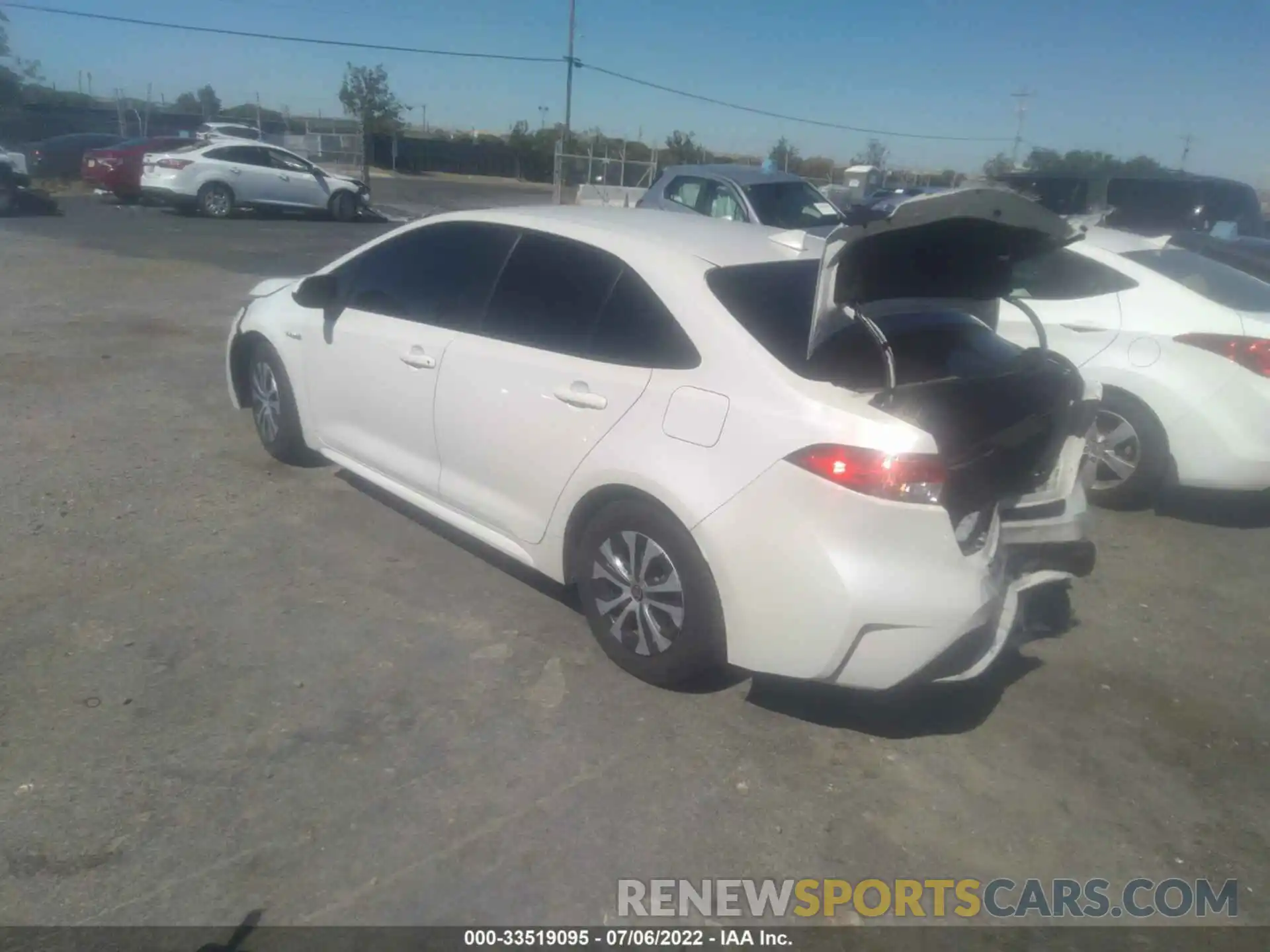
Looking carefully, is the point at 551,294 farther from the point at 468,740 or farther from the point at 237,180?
the point at 237,180

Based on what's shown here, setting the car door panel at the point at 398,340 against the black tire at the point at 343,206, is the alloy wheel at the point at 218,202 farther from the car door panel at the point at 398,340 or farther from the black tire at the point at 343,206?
the car door panel at the point at 398,340

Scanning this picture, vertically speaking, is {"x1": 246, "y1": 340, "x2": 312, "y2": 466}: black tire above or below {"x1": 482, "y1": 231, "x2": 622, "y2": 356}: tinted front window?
below

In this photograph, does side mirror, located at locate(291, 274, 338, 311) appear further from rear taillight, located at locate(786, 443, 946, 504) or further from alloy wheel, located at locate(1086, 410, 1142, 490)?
alloy wheel, located at locate(1086, 410, 1142, 490)

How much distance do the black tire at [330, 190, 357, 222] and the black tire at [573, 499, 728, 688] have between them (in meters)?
20.6

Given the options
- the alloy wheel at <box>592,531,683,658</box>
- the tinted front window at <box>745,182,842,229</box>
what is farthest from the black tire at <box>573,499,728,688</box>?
the tinted front window at <box>745,182,842,229</box>

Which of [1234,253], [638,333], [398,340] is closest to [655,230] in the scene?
[638,333]

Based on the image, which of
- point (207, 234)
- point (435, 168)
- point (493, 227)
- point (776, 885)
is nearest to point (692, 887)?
point (776, 885)

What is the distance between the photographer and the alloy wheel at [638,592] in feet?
11.6

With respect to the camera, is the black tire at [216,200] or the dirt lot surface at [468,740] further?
the black tire at [216,200]

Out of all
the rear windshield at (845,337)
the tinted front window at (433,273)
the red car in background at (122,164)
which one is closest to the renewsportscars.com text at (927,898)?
the rear windshield at (845,337)

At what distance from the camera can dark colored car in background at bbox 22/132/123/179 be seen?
25.5 metres

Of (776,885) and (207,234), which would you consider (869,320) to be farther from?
(207,234)

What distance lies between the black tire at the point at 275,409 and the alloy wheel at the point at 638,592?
2524mm

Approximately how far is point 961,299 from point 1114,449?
2484 millimetres
